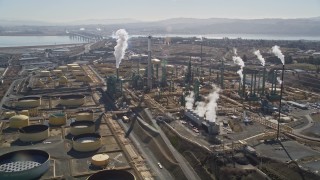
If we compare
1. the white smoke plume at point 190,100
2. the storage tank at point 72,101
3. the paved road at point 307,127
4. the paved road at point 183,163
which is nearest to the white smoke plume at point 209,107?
the white smoke plume at point 190,100

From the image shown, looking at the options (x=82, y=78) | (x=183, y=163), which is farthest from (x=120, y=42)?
(x=183, y=163)

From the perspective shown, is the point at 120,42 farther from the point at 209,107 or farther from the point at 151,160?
the point at 151,160

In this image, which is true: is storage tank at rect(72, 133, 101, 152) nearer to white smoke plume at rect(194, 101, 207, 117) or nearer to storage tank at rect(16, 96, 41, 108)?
white smoke plume at rect(194, 101, 207, 117)

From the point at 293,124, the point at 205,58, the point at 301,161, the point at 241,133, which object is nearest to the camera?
the point at 301,161

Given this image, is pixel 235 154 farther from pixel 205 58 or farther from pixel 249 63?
pixel 205 58

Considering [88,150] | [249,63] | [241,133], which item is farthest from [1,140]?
[249,63]

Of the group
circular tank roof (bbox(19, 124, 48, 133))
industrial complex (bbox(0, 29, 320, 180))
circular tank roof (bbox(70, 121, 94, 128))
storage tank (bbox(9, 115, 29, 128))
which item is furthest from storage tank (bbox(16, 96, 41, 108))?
circular tank roof (bbox(70, 121, 94, 128))
